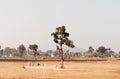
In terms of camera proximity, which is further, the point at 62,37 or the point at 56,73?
the point at 62,37

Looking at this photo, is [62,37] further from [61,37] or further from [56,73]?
[56,73]

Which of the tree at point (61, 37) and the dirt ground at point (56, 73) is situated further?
the tree at point (61, 37)

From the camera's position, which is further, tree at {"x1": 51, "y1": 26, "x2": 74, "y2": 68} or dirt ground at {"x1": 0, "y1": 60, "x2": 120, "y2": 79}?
tree at {"x1": 51, "y1": 26, "x2": 74, "y2": 68}

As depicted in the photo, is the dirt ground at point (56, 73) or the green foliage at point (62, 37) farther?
the green foliage at point (62, 37)

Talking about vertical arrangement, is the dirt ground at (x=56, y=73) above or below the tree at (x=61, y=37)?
below

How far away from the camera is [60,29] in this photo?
2990 inches

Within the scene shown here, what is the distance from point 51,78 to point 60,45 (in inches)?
1410

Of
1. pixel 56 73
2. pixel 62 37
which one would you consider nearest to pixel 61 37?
pixel 62 37

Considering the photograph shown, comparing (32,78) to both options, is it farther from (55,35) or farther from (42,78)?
(55,35)

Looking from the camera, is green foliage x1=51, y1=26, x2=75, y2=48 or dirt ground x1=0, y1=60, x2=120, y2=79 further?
green foliage x1=51, y1=26, x2=75, y2=48

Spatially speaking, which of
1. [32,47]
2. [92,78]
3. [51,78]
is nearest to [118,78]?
[92,78]

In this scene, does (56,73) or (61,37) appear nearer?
(56,73)

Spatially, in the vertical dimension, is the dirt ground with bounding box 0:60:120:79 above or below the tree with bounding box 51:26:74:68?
below

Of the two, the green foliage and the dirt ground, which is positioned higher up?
the green foliage
